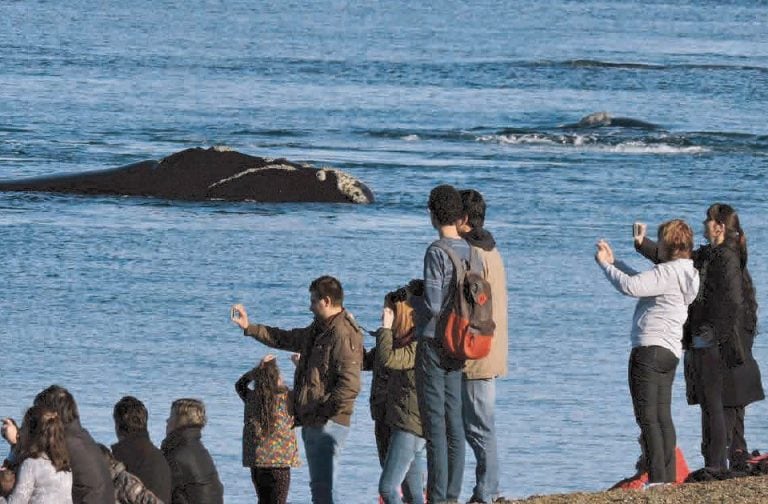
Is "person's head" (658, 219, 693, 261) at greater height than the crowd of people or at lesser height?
greater

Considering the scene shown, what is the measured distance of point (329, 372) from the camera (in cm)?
1043

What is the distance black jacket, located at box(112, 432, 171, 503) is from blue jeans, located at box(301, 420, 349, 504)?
3.36 feet

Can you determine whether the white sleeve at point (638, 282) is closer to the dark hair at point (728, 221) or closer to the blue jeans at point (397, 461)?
the dark hair at point (728, 221)

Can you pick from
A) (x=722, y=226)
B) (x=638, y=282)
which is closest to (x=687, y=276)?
(x=638, y=282)

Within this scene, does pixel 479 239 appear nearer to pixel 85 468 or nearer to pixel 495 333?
pixel 495 333

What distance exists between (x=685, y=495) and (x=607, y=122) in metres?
28.6

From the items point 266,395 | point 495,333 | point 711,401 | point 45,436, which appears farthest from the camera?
point 711,401

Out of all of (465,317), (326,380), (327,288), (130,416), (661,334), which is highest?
(327,288)

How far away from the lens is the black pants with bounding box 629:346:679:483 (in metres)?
10.7

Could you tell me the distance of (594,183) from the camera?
2836 centimetres

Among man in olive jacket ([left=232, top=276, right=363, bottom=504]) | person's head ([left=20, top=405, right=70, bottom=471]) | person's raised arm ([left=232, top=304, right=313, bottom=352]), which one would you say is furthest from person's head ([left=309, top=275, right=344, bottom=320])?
person's head ([left=20, top=405, right=70, bottom=471])

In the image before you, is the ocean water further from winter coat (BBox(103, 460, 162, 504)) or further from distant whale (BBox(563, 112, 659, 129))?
winter coat (BBox(103, 460, 162, 504))

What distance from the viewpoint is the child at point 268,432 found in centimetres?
1066

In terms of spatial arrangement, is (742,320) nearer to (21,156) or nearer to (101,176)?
(101,176)
